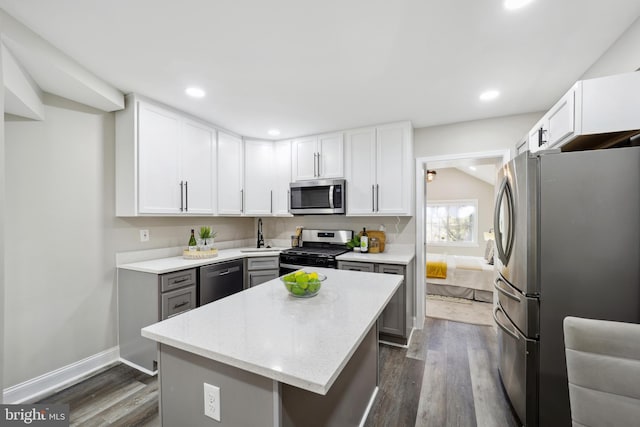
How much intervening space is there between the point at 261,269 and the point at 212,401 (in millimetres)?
2351

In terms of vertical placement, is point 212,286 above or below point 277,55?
below

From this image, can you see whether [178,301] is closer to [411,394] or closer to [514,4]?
[411,394]

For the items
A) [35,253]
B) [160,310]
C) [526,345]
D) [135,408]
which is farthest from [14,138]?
[526,345]

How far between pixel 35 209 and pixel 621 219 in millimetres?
3868

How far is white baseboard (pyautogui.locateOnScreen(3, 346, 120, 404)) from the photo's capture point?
193cm

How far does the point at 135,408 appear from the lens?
74.2 inches

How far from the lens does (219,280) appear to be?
2.87 metres

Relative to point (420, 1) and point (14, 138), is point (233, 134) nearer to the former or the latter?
point (14, 138)

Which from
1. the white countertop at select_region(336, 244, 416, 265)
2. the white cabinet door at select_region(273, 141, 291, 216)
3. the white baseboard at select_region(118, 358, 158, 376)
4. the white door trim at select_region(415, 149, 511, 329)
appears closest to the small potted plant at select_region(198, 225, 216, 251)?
the white cabinet door at select_region(273, 141, 291, 216)

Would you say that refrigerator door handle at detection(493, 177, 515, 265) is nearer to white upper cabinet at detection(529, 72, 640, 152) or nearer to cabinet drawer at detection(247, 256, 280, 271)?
white upper cabinet at detection(529, 72, 640, 152)

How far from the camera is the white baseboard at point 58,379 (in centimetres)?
193

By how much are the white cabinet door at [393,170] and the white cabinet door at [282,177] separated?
1300 millimetres

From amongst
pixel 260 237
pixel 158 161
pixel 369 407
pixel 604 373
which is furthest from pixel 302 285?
pixel 260 237

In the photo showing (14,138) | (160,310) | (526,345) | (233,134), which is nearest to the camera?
(526,345)
